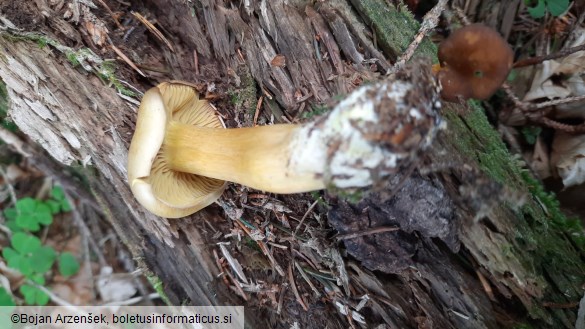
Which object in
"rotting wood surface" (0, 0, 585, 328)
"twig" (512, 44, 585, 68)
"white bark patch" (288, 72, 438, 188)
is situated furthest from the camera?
"twig" (512, 44, 585, 68)

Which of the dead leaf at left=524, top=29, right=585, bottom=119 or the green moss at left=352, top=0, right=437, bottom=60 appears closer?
the green moss at left=352, top=0, right=437, bottom=60

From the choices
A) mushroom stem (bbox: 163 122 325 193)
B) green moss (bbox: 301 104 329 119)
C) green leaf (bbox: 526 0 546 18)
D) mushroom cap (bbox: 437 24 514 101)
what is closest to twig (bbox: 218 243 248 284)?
mushroom stem (bbox: 163 122 325 193)

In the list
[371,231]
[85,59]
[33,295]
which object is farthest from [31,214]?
[371,231]

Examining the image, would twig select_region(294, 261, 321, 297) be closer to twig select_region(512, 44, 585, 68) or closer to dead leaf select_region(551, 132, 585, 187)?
twig select_region(512, 44, 585, 68)

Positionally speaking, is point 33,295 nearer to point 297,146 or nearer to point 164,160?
point 164,160

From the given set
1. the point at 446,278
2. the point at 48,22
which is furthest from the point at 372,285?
the point at 48,22

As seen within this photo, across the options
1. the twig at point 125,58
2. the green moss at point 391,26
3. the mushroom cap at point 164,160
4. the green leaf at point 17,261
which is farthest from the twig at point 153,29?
the green leaf at point 17,261

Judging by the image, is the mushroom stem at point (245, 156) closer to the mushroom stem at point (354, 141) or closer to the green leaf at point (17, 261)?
the mushroom stem at point (354, 141)
